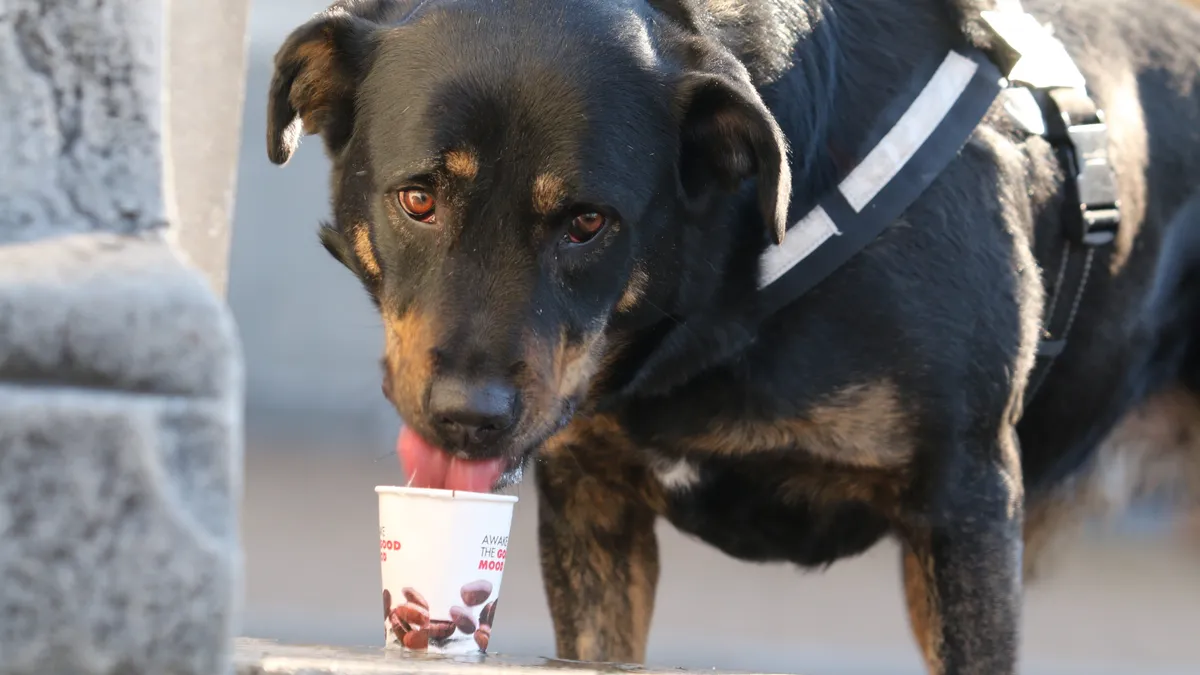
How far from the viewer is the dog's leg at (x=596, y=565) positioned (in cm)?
376

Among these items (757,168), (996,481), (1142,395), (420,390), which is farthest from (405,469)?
(1142,395)

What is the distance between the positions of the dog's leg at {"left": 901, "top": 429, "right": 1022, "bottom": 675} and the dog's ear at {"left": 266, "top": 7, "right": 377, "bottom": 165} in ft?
4.79

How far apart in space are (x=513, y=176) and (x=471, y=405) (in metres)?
0.41

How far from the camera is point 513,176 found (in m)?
2.63

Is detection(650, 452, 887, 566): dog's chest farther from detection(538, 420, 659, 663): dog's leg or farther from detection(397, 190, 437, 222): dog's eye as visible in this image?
detection(397, 190, 437, 222): dog's eye

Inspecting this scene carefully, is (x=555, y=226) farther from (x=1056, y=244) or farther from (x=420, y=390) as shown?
(x=1056, y=244)

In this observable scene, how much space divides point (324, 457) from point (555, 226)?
27.5ft

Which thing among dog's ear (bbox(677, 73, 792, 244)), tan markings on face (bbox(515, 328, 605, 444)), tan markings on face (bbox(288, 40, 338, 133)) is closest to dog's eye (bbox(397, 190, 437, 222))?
tan markings on face (bbox(515, 328, 605, 444))

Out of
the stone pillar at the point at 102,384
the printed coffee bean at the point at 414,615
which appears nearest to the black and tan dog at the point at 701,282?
the printed coffee bean at the point at 414,615

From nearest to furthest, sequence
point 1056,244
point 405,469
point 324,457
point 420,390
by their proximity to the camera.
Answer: point 420,390, point 405,469, point 1056,244, point 324,457

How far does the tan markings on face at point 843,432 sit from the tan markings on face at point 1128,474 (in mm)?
1411

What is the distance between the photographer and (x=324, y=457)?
1077 centimetres

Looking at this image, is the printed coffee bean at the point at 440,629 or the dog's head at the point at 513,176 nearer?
the printed coffee bean at the point at 440,629

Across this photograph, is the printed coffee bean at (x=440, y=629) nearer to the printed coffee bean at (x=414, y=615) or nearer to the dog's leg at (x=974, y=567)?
the printed coffee bean at (x=414, y=615)
